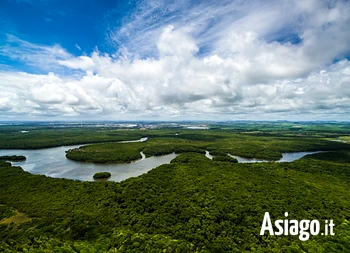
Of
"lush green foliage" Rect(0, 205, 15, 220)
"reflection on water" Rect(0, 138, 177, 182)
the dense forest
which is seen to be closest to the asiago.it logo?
the dense forest

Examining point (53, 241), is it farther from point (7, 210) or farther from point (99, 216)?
point (7, 210)

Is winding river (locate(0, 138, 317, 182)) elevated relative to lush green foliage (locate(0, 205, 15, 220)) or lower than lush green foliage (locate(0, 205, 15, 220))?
lower

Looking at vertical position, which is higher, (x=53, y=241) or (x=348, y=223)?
(x=53, y=241)

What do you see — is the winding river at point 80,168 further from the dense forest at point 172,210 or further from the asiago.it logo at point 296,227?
the asiago.it logo at point 296,227

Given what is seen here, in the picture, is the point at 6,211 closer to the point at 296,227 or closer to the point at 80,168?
the point at 80,168

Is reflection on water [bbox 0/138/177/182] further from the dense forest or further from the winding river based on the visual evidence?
the dense forest

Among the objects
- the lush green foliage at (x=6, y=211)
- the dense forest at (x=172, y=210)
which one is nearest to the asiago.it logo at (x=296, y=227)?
the dense forest at (x=172, y=210)

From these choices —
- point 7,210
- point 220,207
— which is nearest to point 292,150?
point 220,207

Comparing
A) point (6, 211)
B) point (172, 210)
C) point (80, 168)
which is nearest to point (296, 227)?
point (172, 210)
